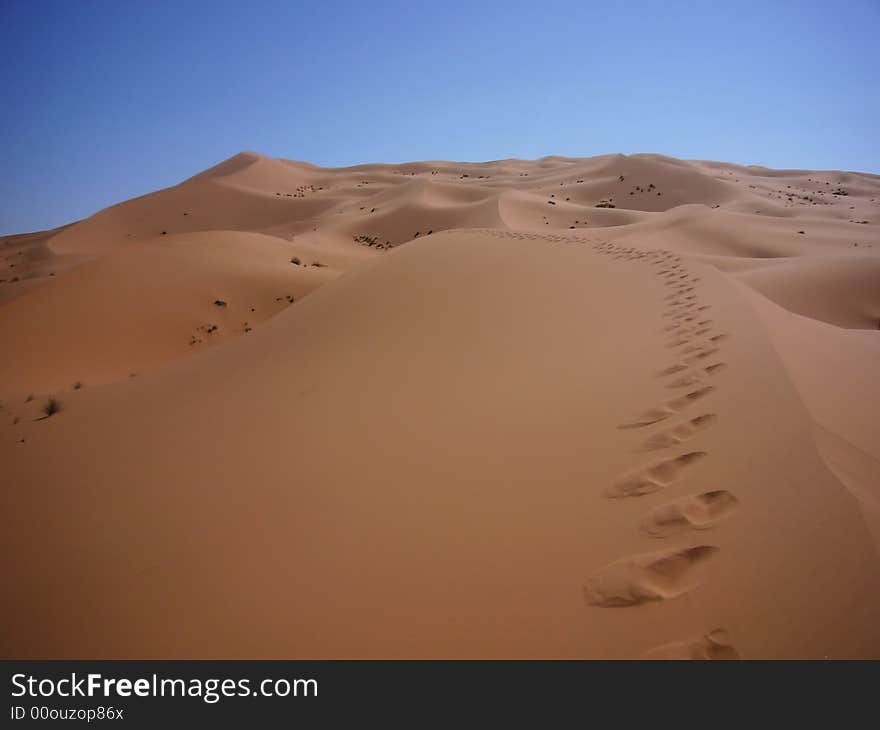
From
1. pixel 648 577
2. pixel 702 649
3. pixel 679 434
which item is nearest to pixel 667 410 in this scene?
pixel 679 434

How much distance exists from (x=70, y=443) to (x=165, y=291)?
323 inches

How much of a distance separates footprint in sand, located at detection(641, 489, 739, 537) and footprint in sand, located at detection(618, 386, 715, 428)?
814 mm

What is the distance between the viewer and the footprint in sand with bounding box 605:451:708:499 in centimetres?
241

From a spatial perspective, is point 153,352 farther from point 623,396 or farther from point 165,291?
point 623,396

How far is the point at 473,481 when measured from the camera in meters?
Answer: 2.76

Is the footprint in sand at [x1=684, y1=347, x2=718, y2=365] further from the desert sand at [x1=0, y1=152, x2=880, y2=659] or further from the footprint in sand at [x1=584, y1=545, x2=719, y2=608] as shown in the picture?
the footprint in sand at [x1=584, y1=545, x2=719, y2=608]

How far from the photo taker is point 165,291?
11.9 m

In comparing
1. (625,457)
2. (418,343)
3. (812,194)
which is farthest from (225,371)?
(812,194)

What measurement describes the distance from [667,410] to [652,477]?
777 mm

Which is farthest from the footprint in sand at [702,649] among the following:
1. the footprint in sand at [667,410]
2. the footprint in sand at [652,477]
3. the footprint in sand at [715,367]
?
the footprint in sand at [715,367]

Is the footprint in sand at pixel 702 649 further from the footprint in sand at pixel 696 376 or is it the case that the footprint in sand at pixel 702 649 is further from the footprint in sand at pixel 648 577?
the footprint in sand at pixel 696 376

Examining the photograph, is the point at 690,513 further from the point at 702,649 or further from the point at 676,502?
the point at 702,649

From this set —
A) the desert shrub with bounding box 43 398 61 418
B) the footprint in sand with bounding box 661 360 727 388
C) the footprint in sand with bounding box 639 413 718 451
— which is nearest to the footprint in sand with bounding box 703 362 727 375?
the footprint in sand with bounding box 661 360 727 388
